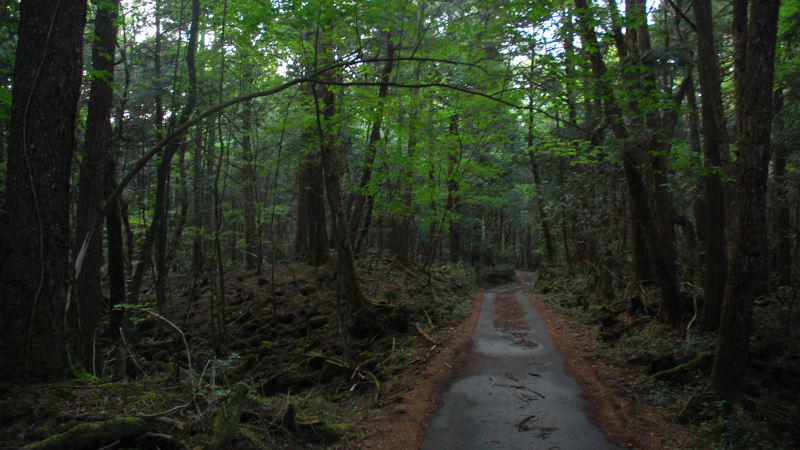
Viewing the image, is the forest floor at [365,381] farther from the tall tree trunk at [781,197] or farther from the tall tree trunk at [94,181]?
the tall tree trunk at [781,197]

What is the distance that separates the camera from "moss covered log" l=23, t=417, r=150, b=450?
3137 mm

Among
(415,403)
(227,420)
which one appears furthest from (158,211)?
(415,403)

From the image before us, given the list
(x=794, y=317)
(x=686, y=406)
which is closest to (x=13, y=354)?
(x=686, y=406)

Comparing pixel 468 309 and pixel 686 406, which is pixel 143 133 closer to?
pixel 468 309

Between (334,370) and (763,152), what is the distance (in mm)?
8793

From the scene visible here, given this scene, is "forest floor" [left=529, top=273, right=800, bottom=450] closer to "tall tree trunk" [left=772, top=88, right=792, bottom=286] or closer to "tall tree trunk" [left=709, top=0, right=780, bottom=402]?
"tall tree trunk" [left=709, top=0, right=780, bottom=402]

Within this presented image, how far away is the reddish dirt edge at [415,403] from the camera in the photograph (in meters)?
5.87

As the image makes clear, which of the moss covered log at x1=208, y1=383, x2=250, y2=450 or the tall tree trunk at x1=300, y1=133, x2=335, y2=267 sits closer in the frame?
the moss covered log at x1=208, y1=383, x2=250, y2=450

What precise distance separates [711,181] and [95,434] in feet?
34.0

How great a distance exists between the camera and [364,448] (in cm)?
571

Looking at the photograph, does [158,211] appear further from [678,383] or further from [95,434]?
[678,383]

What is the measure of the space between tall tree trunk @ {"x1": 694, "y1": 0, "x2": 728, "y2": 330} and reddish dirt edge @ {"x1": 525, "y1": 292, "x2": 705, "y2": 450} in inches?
92.8

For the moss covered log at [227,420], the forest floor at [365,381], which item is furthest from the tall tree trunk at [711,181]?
the moss covered log at [227,420]

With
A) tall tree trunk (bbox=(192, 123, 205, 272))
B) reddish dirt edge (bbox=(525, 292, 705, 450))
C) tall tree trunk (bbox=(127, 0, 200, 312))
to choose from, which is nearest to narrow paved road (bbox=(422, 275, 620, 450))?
reddish dirt edge (bbox=(525, 292, 705, 450))
